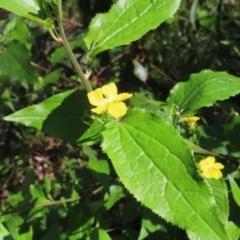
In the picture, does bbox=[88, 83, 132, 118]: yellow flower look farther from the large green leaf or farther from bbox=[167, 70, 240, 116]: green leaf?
the large green leaf

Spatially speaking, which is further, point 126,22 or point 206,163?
point 206,163

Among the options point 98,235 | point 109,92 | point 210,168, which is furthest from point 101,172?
point 109,92

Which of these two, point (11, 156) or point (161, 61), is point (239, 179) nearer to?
point (161, 61)

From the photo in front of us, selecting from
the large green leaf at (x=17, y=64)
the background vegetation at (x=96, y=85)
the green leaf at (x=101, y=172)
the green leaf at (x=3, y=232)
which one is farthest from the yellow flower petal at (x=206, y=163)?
the large green leaf at (x=17, y=64)

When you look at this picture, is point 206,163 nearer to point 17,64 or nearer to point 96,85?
point 17,64

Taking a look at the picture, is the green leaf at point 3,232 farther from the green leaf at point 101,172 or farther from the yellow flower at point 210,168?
the yellow flower at point 210,168

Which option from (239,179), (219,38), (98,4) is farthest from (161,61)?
(239,179)
